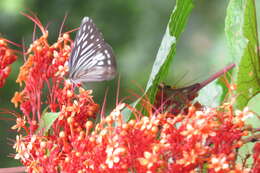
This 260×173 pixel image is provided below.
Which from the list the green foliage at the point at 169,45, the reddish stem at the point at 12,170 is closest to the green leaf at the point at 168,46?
the green foliage at the point at 169,45

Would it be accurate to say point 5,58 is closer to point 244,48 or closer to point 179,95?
point 179,95

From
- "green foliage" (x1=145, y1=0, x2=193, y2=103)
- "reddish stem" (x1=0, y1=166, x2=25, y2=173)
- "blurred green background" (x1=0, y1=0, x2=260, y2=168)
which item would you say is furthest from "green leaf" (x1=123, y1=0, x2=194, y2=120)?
"blurred green background" (x1=0, y1=0, x2=260, y2=168)

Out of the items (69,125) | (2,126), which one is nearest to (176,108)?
(69,125)

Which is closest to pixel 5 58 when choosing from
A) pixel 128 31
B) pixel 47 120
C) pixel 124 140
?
pixel 47 120

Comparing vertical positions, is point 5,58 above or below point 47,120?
above

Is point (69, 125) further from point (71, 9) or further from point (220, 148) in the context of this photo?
point (71, 9)

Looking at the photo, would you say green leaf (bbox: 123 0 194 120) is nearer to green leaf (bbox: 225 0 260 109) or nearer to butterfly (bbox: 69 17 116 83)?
green leaf (bbox: 225 0 260 109)
